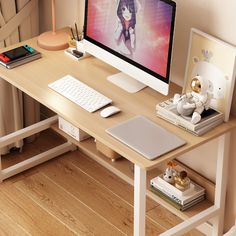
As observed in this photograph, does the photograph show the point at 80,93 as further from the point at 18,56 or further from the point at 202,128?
the point at 202,128

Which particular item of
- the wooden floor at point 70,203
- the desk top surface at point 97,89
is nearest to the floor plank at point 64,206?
the wooden floor at point 70,203

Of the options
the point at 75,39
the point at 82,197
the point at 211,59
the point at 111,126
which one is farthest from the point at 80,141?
the point at 211,59

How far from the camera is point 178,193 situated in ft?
9.70

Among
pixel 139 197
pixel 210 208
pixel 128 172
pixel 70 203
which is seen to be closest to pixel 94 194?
pixel 70 203

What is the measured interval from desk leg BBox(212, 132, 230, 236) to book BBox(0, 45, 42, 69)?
986 mm

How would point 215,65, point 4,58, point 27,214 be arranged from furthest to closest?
point 27,214, point 4,58, point 215,65

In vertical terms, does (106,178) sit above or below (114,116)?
below

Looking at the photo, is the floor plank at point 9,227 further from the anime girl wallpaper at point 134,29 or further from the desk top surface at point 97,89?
the anime girl wallpaper at point 134,29

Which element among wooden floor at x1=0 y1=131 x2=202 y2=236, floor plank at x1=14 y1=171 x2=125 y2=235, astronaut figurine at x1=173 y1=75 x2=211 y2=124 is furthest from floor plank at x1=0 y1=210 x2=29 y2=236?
astronaut figurine at x1=173 y1=75 x2=211 y2=124

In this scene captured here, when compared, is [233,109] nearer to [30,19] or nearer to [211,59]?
[211,59]

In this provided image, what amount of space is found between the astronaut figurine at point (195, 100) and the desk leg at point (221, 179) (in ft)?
0.70

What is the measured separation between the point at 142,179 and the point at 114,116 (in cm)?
32

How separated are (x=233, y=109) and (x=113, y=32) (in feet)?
2.04

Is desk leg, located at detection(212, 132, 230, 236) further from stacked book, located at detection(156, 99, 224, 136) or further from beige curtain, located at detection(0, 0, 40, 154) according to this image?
beige curtain, located at detection(0, 0, 40, 154)
